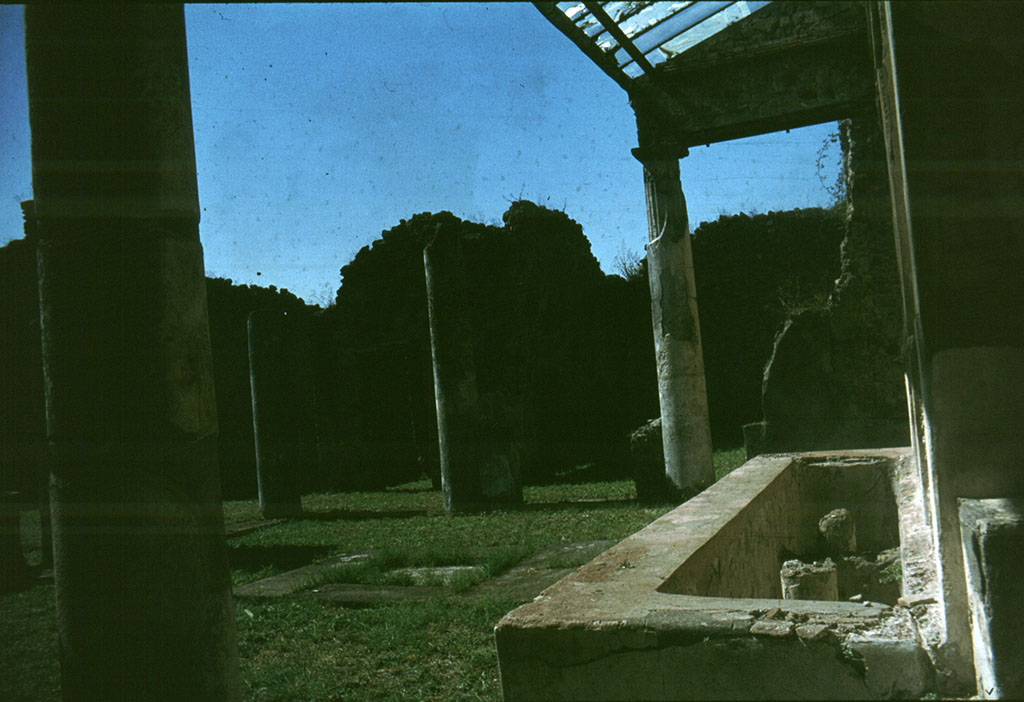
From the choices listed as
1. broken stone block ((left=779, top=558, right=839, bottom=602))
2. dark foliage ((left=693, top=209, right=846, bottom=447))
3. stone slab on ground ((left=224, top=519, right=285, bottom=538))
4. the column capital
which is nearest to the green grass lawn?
stone slab on ground ((left=224, top=519, right=285, bottom=538))

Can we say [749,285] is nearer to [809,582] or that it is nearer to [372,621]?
[372,621]

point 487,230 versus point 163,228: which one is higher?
point 487,230

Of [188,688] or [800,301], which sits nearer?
[188,688]

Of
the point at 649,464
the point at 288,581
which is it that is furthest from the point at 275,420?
the point at 288,581

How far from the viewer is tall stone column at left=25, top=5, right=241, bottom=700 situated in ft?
5.90

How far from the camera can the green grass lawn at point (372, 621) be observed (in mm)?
3455

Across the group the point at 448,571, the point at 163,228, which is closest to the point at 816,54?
the point at 448,571

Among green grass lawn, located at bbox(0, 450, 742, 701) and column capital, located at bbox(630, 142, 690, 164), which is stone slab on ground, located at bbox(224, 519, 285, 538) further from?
column capital, located at bbox(630, 142, 690, 164)

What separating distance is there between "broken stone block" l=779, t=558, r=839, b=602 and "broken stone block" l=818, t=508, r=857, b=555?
4.23 ft

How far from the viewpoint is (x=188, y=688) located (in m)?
1.86

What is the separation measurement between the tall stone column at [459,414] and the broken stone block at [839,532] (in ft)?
15.9

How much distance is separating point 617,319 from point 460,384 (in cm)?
590

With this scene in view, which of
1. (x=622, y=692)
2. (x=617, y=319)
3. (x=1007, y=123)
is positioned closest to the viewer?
(x=1007, y=123)

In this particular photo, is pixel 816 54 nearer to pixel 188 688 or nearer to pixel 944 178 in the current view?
pixel 944 178
